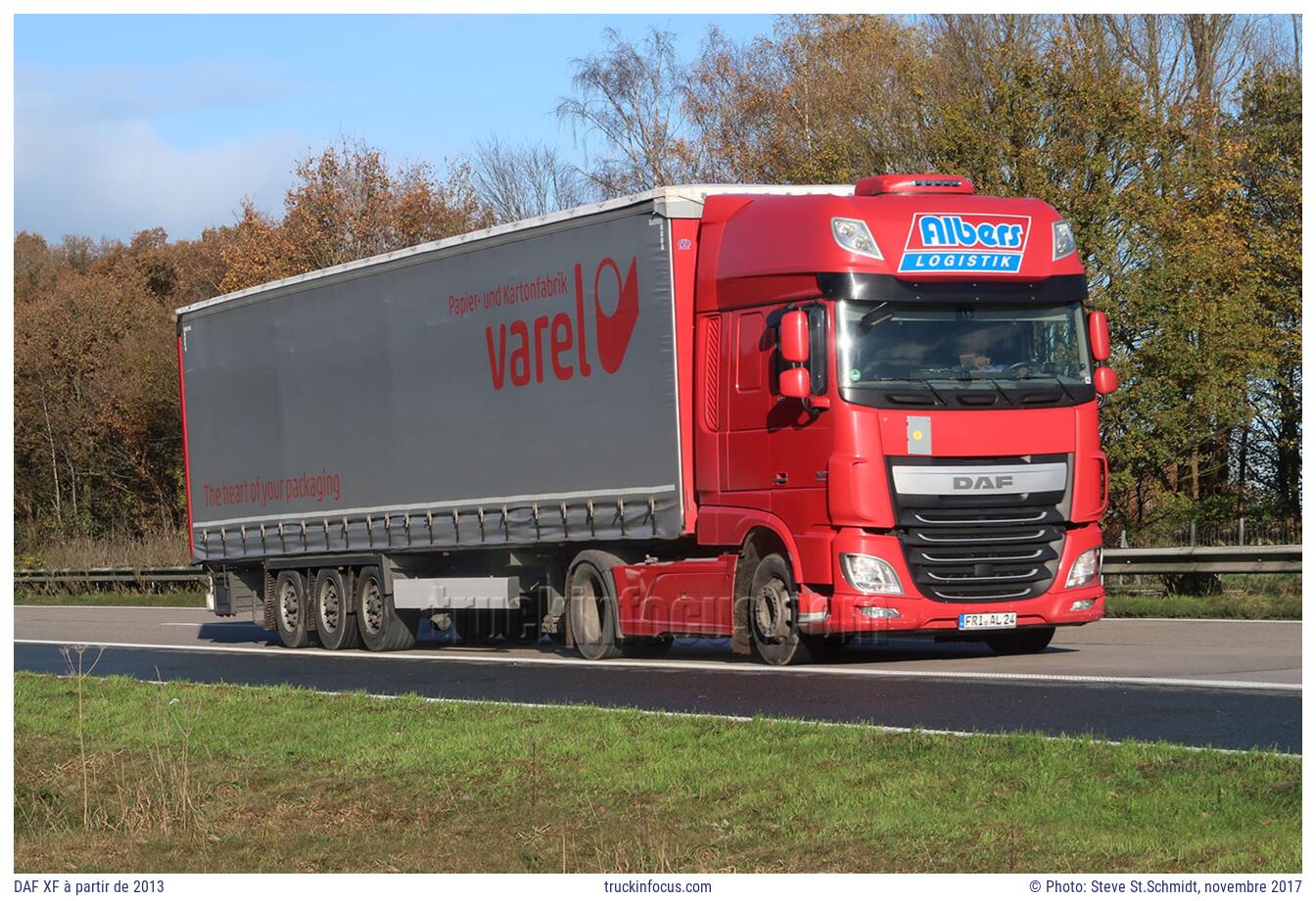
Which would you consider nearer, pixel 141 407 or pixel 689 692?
pixel 689 692

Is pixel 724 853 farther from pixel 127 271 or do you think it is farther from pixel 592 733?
pixel 127 271

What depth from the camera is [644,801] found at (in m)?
9.39

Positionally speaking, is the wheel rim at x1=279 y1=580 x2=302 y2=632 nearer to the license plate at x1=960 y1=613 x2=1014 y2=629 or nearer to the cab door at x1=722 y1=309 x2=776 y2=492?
the cab door at x1=722 y1=309 x2=776 y2=492

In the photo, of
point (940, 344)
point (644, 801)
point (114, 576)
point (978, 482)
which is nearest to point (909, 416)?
point (940, 344)

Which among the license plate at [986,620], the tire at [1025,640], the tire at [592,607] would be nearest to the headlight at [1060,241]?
the license plate at [986,620]

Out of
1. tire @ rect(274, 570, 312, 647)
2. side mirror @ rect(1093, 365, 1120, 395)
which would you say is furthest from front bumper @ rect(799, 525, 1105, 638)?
tire @ rect(274, 570, 312, 647)

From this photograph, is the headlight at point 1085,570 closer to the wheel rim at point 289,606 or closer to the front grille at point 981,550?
the front grille at point 981,550

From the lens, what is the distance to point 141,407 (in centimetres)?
5641

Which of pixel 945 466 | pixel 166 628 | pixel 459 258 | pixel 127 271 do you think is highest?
pixel 127 271

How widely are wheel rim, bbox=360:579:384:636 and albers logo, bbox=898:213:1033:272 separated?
26.2 feet
